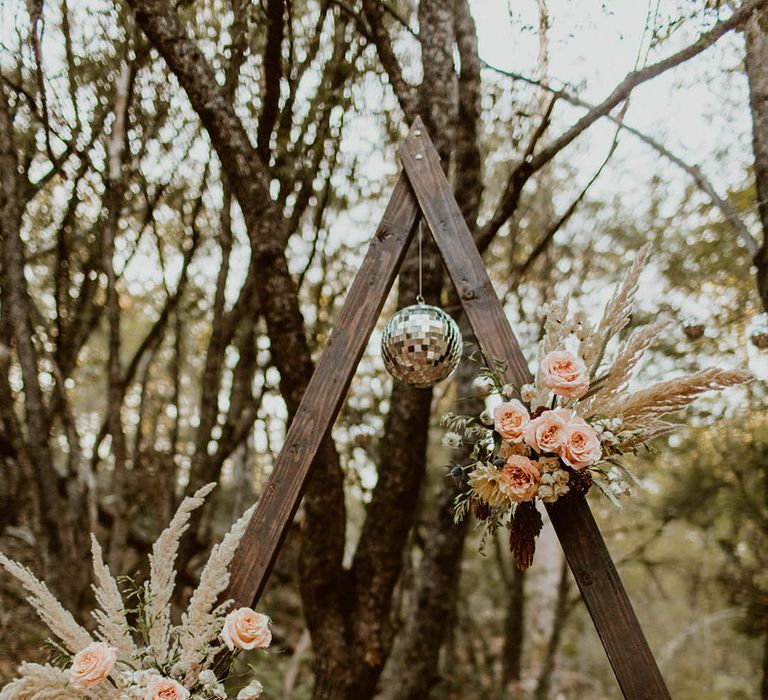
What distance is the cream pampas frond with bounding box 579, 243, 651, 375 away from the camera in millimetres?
1859

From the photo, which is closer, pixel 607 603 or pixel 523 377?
pixel 607 603

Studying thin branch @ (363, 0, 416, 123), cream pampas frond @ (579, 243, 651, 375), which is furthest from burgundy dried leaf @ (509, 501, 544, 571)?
thin branch @ (363, 0, 416, 123)

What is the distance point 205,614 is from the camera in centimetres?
180

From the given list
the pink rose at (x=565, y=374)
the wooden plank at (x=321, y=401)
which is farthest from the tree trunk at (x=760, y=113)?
the wooden plank at (x=321, y=401)

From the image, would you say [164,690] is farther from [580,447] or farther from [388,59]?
[388,59]

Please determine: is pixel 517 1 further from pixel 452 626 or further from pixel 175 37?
pixel 452 626

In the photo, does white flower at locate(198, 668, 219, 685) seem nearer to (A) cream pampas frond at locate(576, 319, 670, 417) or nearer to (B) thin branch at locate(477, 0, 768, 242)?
(A) cream pampas frond at locate(576, 319, 670, 417)

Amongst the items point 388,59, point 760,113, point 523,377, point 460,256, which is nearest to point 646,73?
point 760,113

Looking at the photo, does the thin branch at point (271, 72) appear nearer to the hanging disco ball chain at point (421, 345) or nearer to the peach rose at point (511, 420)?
the hanging disco ball chain at point (421, 345)

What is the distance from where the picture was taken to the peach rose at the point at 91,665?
1624mm

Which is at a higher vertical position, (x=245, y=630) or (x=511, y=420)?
(x=511, y=420)

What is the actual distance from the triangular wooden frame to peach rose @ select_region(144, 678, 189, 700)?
30cm

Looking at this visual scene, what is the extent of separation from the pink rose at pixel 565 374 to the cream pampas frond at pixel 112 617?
128cm

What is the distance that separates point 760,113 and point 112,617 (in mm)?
2564
